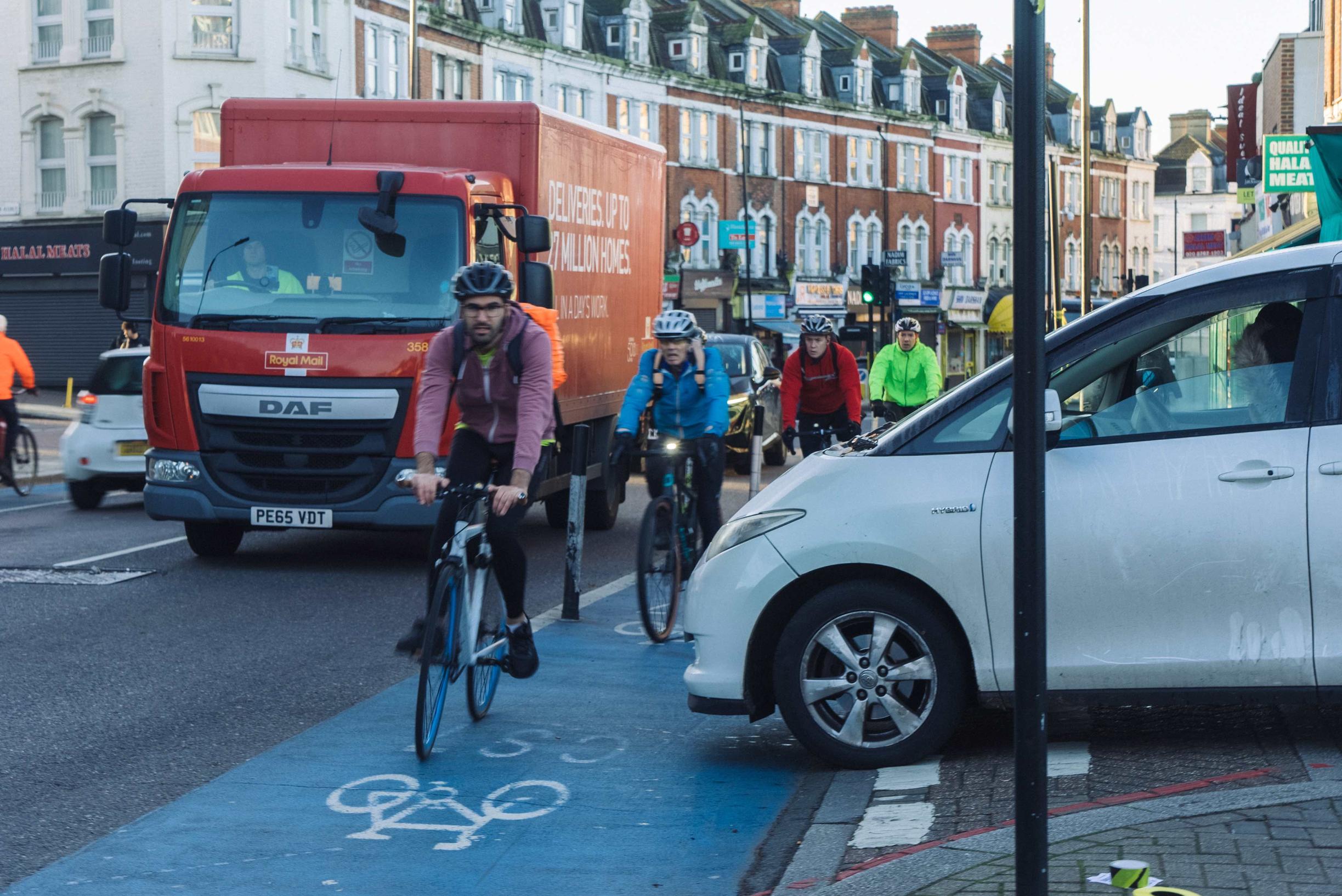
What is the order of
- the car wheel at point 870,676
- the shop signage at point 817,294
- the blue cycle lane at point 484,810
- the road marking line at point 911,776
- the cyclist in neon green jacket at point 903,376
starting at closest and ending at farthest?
the blue cycle lane at point 484,810 → the road marking line at point 911,776 → the car wheel at point 870,676 → the cyclist in neon green jacket at point 903,376 → the shop signage at point 817,294

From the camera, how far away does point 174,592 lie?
1134cm

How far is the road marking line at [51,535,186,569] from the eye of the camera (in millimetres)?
12643

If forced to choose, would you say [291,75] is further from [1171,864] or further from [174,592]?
[1171,864]

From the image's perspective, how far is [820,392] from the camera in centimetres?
1331

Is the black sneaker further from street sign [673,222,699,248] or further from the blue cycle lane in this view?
street sign [673,222,699,248]

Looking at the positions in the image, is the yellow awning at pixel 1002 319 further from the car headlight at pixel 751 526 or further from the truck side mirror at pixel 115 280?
the car headlight at pixel 751 526

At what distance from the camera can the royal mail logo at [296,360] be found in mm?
11758

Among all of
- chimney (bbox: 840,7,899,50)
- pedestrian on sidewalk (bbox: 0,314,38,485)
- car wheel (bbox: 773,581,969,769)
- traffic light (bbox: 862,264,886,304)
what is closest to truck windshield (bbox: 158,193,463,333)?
car wheel (bbox: 773,581,969,769)

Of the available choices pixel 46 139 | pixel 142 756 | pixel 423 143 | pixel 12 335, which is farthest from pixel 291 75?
pixel 142 756

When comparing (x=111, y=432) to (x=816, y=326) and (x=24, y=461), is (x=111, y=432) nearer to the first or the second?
(x=24, y=461)

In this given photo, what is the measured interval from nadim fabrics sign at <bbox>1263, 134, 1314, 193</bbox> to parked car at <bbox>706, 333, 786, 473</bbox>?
6452mm

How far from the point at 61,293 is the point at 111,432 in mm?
27800

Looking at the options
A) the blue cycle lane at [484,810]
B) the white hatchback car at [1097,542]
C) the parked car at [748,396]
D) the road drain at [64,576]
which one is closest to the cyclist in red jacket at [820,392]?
the road drain at [64,576]

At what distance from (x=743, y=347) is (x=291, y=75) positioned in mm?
22577
